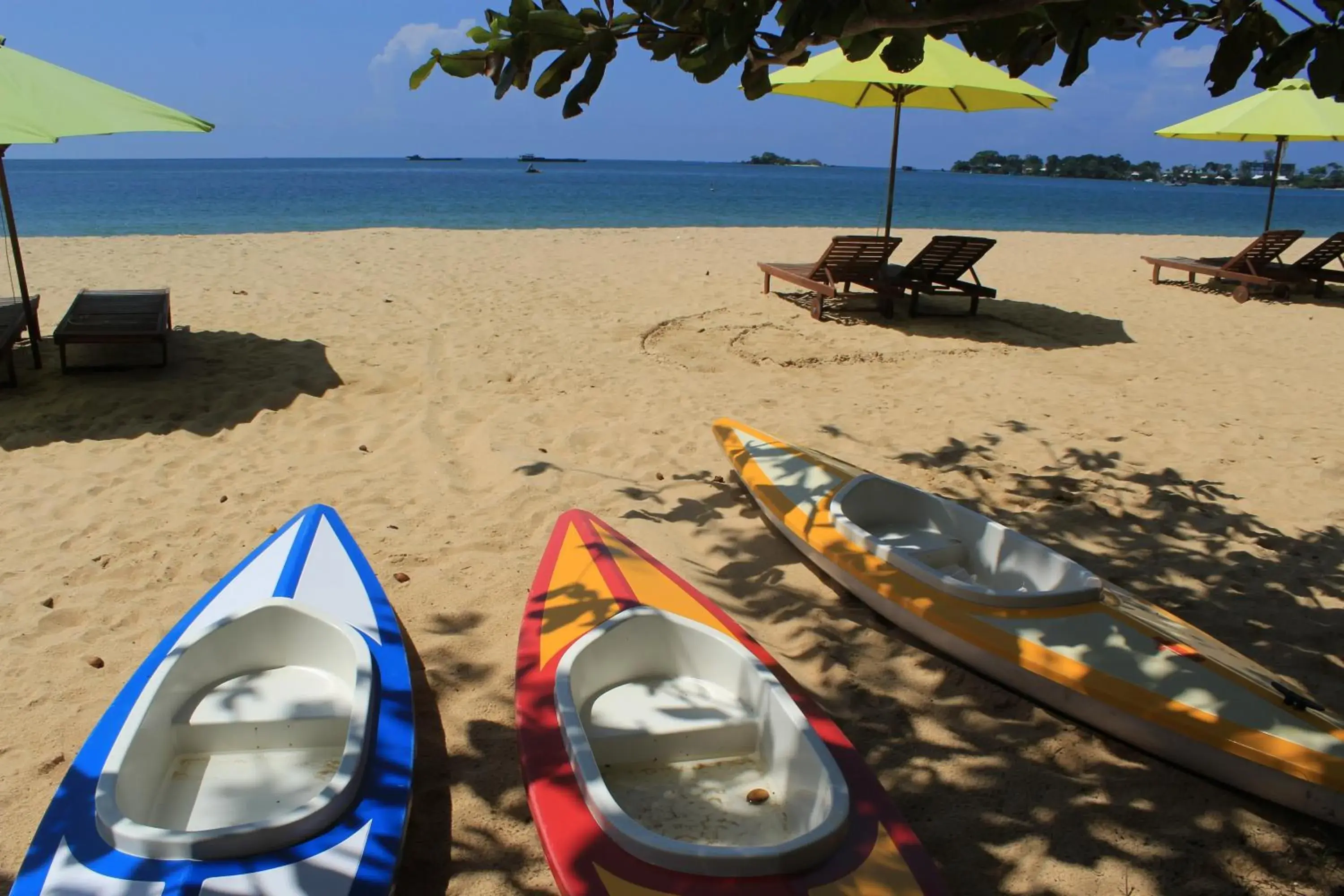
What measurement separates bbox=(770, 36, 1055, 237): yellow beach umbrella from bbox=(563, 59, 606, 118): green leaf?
549 centimetres

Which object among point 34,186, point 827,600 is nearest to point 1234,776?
point 827,600

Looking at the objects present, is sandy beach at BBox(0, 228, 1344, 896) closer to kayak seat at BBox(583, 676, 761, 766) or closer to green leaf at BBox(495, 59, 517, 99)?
kayak seat at BBox(583, 676, 761, 766)

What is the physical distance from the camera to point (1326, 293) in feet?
37.0

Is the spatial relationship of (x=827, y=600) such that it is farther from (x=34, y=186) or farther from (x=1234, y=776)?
(x=34, y=186)

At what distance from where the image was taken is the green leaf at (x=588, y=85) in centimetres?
211

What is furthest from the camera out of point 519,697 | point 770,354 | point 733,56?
point 770,354

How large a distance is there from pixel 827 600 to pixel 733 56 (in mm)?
2502

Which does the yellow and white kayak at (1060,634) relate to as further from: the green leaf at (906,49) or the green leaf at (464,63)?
the green leaf at (464,63)

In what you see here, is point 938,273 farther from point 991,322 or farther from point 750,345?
point 750,345

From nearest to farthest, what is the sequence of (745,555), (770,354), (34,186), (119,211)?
(745,555) < (770,354) < (119,211) < (34,186)

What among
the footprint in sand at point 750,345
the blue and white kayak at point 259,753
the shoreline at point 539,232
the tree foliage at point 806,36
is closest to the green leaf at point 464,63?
the tree foliage at point 806,36

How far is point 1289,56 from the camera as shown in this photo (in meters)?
2.23

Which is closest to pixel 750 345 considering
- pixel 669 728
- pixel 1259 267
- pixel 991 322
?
pixel 991 322

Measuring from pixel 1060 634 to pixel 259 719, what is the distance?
2672 mm
